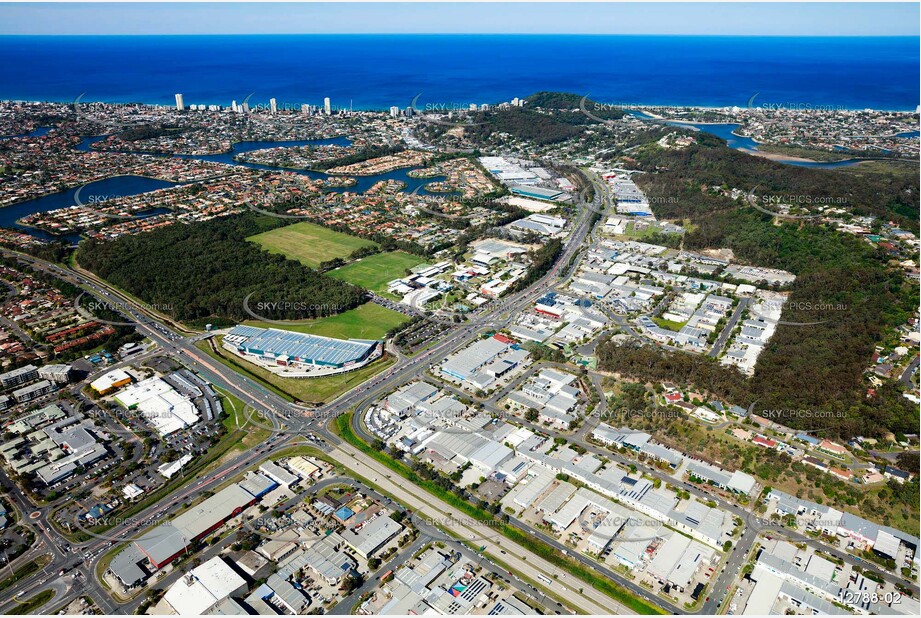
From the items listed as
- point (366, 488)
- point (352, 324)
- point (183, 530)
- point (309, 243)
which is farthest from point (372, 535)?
point (309, 243)

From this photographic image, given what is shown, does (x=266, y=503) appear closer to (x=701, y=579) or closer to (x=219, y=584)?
(x=219, y=584)

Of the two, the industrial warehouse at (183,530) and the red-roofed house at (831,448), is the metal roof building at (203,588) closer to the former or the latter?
the industrial warehouse at (183,530)

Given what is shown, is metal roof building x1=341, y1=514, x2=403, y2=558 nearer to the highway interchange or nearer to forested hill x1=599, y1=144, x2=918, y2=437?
the highway interchange

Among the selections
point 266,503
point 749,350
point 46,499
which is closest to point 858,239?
point 749,350

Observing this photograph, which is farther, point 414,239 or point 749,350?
point 414,239

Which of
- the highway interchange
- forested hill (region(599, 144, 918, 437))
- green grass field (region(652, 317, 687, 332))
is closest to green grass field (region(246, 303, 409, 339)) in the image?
the highway interchange

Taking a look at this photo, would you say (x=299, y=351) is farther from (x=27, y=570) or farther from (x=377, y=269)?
(x=27, y=570)

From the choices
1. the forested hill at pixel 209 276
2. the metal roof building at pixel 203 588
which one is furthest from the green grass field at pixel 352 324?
the metal roof building at pixel 203 588
